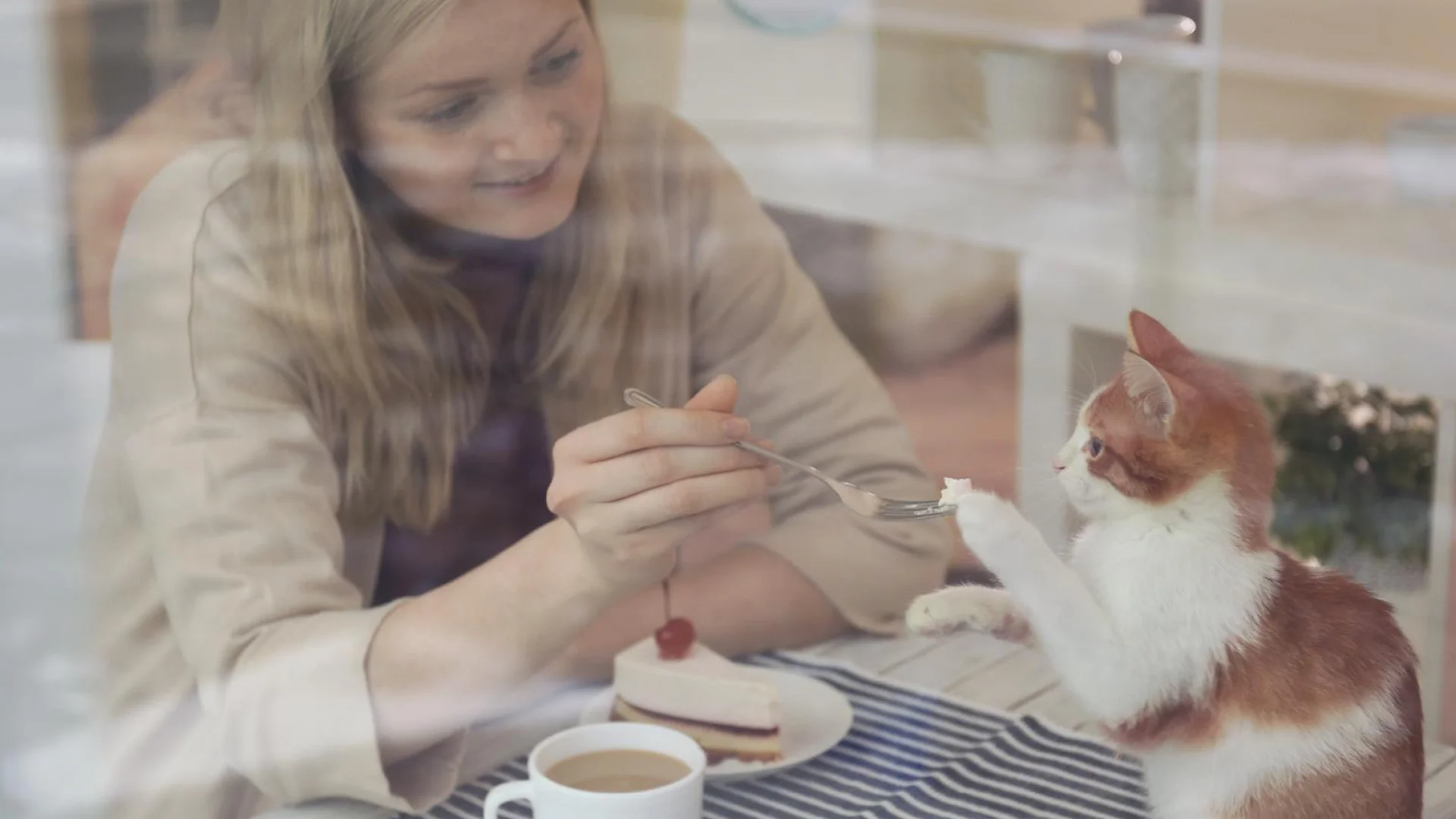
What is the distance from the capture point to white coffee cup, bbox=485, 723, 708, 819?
1.99ft

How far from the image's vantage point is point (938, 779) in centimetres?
71

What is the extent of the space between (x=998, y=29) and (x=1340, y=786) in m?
0.39

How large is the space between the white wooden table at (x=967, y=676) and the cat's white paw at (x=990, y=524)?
173 mm

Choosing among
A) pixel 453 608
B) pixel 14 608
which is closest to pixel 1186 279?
pixel 453 608

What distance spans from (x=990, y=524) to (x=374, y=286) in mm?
333

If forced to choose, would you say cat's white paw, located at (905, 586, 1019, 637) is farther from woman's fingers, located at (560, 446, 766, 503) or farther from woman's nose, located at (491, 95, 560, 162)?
woman's nose, located at (491, 95, 560, 162)

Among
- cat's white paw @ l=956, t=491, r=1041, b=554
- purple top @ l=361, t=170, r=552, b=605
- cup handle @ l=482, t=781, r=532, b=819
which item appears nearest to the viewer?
cat's white paw @ l=956, t=491, r=1041, b=554

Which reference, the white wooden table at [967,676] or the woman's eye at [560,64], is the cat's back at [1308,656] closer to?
the white wooden table at [967,676]

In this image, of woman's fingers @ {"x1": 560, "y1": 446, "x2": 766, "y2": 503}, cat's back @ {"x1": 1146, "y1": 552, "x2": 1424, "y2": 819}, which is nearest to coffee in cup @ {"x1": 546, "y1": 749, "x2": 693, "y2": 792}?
woman's fingers @ {"x1": 560, "y1": 446, "x2": 766, "y2": 503}

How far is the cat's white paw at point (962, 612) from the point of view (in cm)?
56

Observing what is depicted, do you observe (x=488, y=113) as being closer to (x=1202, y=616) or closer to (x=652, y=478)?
(x=652, y=478)

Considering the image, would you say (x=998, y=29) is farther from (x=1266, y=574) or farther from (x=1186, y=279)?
(x=1266, y=574)

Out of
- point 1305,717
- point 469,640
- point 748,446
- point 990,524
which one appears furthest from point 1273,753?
point 469,640

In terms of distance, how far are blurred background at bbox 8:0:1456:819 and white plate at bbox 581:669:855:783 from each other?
0.42ft
